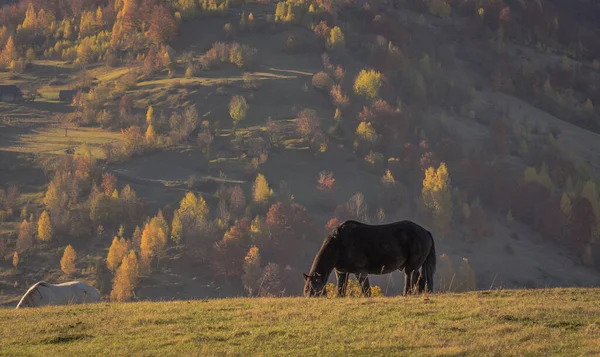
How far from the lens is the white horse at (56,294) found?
1465 inches

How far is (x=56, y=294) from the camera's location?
1556 inches

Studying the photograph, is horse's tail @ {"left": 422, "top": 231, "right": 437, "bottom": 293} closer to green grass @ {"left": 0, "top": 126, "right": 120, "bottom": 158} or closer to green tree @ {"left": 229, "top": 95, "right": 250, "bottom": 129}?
green grass @ {"left": 0, "top": 126, "right": 120, "bottom": 158}

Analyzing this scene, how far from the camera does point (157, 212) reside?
156 m

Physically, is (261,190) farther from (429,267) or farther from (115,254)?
(429,267)

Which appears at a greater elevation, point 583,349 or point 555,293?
point 583,349

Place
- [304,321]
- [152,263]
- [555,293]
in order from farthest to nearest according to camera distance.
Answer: [152,263]
[555,293]
[304,321]

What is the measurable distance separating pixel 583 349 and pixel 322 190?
488 feet

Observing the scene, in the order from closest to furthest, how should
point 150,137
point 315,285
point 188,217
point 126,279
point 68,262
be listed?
point 315,285 → point 68,262 → point 126,279 → point 188,217 → point 150,137

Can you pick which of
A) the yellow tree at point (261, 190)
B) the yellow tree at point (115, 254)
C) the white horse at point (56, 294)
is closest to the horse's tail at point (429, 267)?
the white horse at point (56, 294)

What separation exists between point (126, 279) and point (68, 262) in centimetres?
893

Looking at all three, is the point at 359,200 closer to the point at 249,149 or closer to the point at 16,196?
the point at 249,149

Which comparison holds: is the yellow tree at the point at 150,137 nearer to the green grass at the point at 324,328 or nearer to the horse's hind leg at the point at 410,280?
the horse's hind leg at the point at 410,280

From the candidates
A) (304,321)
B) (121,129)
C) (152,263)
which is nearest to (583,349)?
(304,321)

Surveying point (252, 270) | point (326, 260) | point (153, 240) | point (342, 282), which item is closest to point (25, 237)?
point (153, 240)
